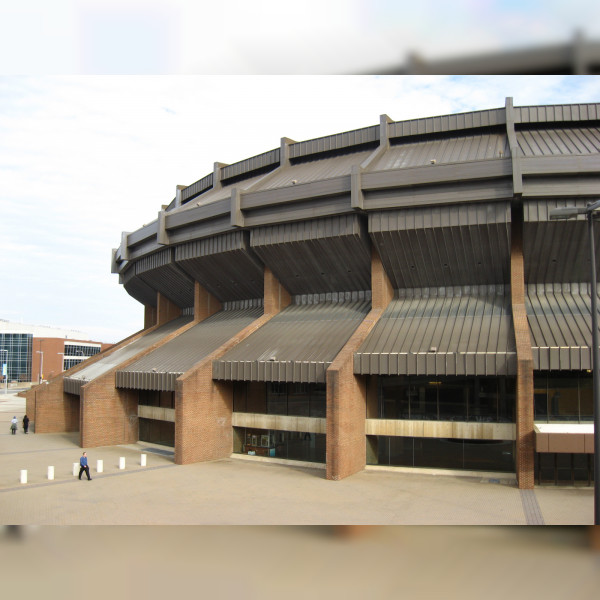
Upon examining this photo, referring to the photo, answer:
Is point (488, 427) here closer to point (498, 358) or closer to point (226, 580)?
point (498, 358)

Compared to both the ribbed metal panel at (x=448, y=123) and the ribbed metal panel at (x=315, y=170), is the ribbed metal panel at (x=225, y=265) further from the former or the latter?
the ribbed metal panel at (x=448, y=123)

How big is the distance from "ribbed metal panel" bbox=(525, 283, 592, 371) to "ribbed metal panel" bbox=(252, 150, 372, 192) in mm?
11995

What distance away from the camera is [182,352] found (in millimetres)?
31391

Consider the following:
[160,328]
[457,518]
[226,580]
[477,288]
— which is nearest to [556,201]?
[477,288]

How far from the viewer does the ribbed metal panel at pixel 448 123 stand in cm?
2919

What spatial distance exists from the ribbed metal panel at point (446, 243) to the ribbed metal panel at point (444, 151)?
325 cm

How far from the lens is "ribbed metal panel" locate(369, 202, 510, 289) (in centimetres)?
2425

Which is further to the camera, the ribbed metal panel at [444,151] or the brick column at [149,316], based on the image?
the brick column at [149,316]

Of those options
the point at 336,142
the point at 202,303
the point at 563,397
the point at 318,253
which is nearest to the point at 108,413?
the point at 202,303

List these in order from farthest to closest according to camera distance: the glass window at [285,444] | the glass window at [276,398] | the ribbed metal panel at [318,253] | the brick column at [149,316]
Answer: the brick column at [149,316] → the ribbed metal panel at [318,253] → the glass window at [276,398] → the glass window at [285,444]

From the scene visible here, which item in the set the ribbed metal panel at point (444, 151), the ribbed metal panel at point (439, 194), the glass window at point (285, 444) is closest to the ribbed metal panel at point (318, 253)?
the ribbed metal panel at point (439, 194)

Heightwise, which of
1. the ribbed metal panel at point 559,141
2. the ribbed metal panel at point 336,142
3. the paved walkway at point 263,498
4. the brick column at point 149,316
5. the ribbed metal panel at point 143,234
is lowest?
the paved walkway at point 263,498

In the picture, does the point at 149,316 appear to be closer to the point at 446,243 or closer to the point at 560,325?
the point at 446,243

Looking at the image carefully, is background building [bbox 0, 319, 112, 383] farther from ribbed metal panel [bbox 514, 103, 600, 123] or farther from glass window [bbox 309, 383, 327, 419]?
ribbed metal panel [bbox 514, 103, 600, 123]
